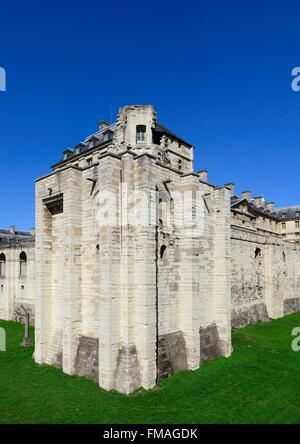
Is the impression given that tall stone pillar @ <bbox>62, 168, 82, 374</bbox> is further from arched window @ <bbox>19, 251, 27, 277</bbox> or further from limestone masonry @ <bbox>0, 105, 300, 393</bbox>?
arched window @ <bbox>19, 251, 27, 277</bbox>

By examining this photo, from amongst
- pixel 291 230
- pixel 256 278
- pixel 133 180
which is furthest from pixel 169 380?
pixel 291 230

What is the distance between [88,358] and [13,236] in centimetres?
3971

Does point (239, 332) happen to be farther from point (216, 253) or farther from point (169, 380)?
point (169, 380)

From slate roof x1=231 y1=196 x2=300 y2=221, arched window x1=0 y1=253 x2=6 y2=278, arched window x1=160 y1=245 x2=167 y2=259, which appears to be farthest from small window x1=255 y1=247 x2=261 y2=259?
arched window x1=0 y1=253 x2=6 y2=278

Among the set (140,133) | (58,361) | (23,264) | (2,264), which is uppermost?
(140,133)

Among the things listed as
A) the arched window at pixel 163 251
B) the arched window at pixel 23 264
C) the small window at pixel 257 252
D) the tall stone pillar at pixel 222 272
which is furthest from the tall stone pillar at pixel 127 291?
the arched window at pixel 23 264

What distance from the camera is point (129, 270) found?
1297 centimetres

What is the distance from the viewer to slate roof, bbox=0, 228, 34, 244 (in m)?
46.0

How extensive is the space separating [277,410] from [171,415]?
13.0 ft

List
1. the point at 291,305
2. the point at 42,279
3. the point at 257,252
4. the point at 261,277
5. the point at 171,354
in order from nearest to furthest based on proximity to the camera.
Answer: the point at 171,354 < the point at 42,279 < the point at 257,252 < the point at 261,277 < the point at 291,305

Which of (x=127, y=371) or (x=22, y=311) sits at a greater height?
(x=127, y=371)

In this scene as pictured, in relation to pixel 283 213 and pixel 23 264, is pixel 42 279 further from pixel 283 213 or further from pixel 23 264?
pixel 283 213

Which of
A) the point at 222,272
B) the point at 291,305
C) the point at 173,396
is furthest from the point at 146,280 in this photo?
the point at 291,305

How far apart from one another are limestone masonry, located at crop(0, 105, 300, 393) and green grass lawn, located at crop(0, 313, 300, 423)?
766 mm
